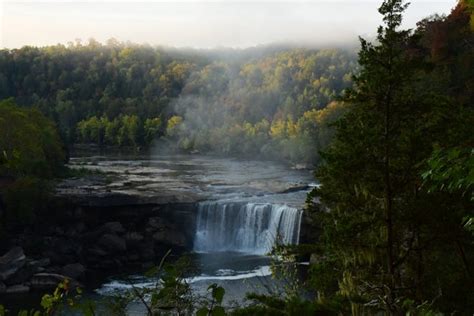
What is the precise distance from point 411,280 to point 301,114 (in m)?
127

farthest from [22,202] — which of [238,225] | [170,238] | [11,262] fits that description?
[238,225]

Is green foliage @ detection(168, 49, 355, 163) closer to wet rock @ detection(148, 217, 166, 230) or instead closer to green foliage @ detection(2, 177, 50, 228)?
wet rock @ detection(148, 217, 166, 230)

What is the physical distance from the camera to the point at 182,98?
172 m

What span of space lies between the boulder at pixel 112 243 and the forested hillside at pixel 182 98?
194 feet

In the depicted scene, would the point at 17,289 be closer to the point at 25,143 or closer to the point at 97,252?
the point at 97,252

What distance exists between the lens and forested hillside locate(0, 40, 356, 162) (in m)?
125

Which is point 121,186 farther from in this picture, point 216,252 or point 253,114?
point 253,114

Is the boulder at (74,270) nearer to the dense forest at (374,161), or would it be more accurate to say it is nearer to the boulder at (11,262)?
the boulder at (11,262)

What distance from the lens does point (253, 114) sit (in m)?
154

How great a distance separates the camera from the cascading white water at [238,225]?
43.5 m

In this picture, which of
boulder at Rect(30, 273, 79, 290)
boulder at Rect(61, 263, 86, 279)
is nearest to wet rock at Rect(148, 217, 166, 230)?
boulder at Rect(61, 263, 86, 279)

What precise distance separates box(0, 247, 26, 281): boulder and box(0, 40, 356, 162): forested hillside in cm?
6585

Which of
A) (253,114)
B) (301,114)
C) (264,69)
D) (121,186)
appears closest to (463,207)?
(121,186)

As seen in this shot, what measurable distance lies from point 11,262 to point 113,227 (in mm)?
9253
